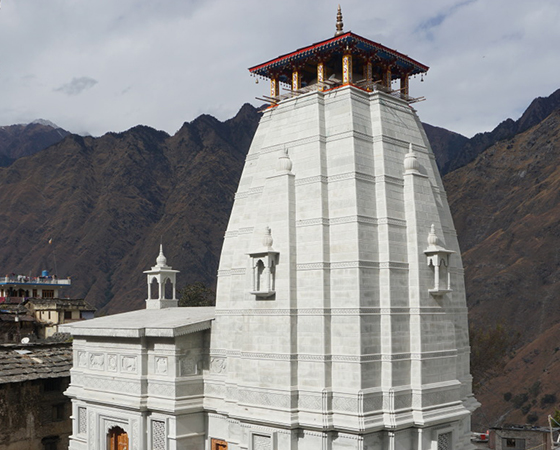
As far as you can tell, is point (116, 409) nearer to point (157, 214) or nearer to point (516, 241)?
point (516, 241)

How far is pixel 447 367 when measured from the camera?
22.9 meters

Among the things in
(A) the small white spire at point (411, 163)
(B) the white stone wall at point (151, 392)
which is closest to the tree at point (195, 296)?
(B) the white stone wall at point (151, 392)

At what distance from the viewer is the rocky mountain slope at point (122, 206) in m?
121

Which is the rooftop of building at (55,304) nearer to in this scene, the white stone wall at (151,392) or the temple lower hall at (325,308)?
the white stone wall at (151,392)

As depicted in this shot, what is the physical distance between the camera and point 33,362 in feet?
114

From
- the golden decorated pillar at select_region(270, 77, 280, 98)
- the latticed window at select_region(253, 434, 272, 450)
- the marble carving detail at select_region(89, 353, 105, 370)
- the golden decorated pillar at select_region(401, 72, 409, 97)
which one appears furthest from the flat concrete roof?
the golden decorated pillar at select_region(401, 72, 409, 97)

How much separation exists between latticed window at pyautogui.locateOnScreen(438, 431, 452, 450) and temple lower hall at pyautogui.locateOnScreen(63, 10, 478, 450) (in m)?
0.08

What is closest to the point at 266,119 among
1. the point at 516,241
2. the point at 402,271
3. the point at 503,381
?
the point at 402,271

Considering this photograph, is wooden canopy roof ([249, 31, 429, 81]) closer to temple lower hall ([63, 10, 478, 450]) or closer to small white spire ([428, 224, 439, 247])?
temple lower hall ([63, 10, 478, 450])

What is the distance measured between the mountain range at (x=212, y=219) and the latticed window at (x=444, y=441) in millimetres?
37310

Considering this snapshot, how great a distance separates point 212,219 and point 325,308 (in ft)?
352

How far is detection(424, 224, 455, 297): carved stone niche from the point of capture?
22109 millimetres

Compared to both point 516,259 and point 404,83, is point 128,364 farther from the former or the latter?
point 516,259

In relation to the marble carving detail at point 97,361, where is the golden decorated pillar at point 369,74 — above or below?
above
